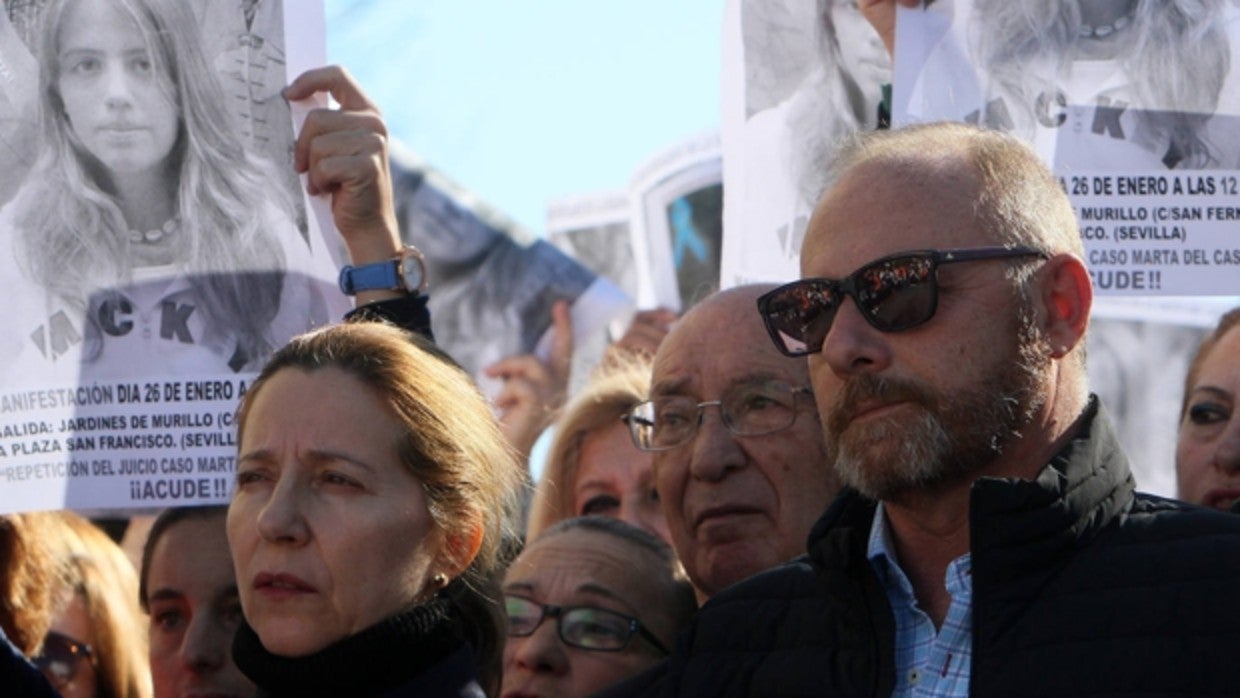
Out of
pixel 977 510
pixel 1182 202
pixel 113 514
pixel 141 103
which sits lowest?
pixel 113 514

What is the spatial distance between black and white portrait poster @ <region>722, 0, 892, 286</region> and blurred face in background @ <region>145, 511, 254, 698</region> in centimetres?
127

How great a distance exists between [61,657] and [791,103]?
2.03 meters

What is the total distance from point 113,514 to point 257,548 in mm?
2979

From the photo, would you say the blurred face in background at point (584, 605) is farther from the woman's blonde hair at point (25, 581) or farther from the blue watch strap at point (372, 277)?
the woman's blonde hair at point (25, 581)

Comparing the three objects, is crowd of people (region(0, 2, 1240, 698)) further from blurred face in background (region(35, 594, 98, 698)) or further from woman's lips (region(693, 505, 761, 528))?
blurred face in background (region(35, 594, 98, 698))

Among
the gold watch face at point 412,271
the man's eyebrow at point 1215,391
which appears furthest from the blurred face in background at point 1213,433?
the gold watch face at point 412,271

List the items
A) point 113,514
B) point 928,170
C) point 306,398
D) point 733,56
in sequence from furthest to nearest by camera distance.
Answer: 1. point 113,514
2. point 733,56
3. point 306,398
4. point 928,170

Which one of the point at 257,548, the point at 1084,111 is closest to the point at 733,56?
the point at 1084,111

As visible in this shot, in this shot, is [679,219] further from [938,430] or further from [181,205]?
[938,430]

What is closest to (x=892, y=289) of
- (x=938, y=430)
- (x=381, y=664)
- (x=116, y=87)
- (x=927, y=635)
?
(x=938, y=430)

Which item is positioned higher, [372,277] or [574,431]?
[372,277]

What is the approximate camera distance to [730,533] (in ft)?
13.0

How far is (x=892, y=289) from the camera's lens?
9.26ft

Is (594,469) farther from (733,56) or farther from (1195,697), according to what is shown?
(1195,697)
